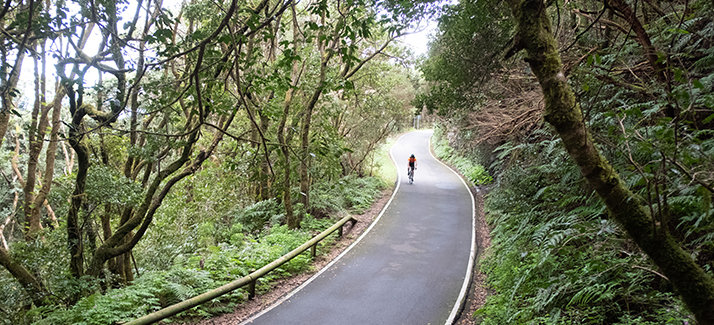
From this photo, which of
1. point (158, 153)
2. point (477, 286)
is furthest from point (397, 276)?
point (158, 153)

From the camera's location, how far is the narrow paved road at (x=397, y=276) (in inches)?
288

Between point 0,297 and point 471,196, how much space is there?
1767 cm

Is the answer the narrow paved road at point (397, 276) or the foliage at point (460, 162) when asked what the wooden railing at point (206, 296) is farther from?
the foliage at point (460, 162)

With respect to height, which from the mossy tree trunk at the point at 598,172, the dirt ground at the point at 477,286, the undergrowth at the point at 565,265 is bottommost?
the dirt ground at the point at 477,286

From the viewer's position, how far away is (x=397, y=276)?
923 centimetres

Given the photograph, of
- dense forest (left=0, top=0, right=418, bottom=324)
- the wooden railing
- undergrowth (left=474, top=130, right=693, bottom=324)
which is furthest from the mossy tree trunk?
the wooden railing

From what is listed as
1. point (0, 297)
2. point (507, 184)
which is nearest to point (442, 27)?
point (507, 184)

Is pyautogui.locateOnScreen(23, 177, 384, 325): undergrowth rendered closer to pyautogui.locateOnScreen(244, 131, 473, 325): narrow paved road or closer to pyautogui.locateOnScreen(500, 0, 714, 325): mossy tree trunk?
pyautogui.locateOnScreen(244, 131, 473, 325): narrow paved road

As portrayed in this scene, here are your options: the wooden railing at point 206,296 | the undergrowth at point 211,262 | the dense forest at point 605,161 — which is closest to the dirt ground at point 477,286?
the dense forest at point 605,161

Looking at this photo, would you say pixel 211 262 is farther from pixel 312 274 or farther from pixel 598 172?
pixel 598 172

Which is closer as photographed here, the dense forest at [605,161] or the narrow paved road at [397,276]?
the dense forest at [605,161]

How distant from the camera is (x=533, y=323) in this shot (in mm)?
5309

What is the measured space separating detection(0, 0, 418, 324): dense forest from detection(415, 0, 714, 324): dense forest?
248 cm

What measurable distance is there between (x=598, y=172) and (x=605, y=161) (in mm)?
194
